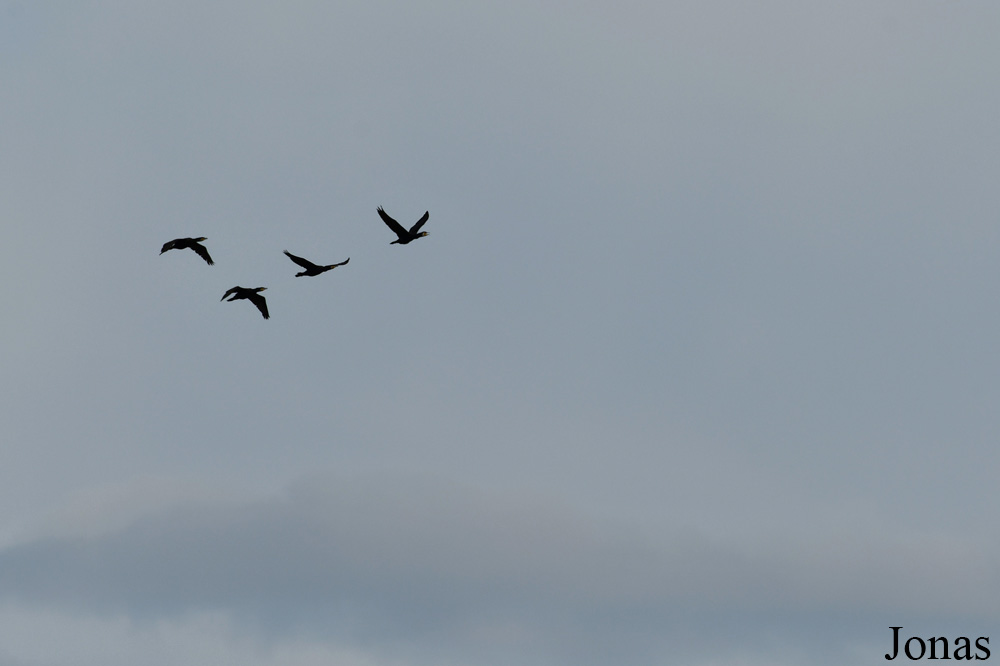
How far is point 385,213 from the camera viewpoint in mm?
136375

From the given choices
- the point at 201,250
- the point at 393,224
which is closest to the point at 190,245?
the point at 201,250

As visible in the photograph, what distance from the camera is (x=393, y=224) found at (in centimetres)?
13688

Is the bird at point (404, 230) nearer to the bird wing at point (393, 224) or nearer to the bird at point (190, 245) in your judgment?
the bird wing at point (393, 224)

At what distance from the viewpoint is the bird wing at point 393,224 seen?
136 m

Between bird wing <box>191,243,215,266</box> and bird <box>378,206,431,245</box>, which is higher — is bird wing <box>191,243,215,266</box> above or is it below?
below

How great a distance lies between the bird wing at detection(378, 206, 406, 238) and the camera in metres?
136

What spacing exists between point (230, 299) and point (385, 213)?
1274 cm

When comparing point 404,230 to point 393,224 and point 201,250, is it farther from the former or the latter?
point 201,250

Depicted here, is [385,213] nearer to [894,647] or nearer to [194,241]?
[194,241]

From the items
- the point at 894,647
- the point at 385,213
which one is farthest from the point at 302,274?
the point at 894,647

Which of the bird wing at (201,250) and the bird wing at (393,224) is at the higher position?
the bird wing at (393,224)

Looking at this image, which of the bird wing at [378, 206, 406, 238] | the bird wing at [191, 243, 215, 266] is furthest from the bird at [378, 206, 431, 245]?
the bird wing at [191, 243, 215, 266]

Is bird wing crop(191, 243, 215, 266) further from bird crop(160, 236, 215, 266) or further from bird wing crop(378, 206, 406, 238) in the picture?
bird wing crop(378, 206, 406, 238)

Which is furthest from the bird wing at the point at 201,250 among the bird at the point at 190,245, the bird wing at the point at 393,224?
the bird wing at the point at 393,224
